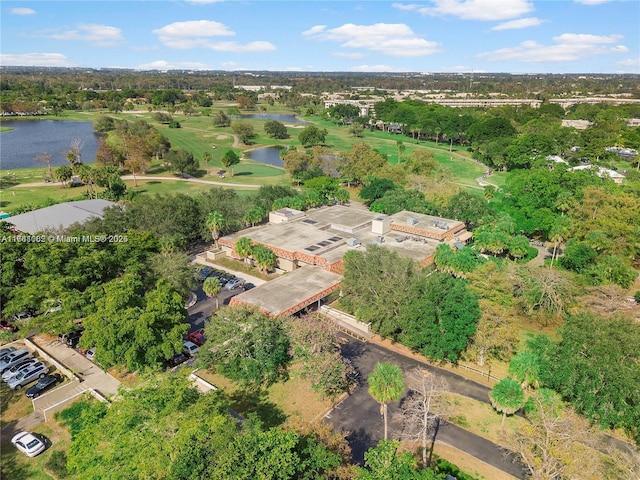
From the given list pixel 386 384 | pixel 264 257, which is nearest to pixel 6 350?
pixel 264 257

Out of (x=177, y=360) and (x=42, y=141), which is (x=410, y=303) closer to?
(x=177, y=360)

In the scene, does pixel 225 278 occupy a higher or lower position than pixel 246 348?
lower

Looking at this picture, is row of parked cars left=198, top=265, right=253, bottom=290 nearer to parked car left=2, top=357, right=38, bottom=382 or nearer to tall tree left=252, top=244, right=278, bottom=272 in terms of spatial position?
tall tree left=252, top=244, right=278, bottom=272

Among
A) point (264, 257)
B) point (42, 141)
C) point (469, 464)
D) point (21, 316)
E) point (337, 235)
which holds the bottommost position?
point (469, 464)

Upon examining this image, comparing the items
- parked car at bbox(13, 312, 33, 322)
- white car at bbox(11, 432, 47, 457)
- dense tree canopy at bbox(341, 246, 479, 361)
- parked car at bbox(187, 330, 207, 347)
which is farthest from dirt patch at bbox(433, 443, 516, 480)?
parked car at bbox(13, 312, 33, 322)

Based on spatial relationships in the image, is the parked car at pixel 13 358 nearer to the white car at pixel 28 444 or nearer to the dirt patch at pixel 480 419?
the white car at pixel 28 444

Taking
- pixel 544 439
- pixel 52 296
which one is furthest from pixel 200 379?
pixel 544 439

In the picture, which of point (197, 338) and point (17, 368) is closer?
point (17, 368)
